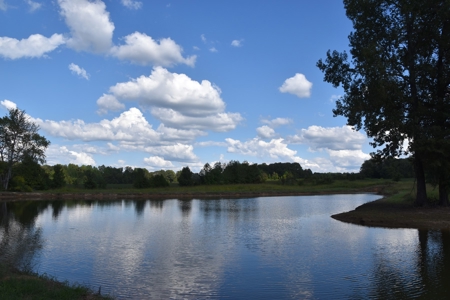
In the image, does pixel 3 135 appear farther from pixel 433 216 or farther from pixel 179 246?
pixel 433 216

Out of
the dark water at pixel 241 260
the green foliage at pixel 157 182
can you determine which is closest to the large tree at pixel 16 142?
the green foliage at pixel 157 182

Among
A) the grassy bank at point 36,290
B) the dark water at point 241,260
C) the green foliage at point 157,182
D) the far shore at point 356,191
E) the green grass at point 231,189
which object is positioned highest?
the green foliage at point 157,182

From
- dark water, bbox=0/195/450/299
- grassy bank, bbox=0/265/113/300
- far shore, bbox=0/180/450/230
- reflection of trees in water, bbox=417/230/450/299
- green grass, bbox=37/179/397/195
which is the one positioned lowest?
dark water, bbox=0/195/450/299

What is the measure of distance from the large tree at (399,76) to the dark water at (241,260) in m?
7.21

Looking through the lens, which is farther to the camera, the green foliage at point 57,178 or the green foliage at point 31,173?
the green foliage at point 57,178

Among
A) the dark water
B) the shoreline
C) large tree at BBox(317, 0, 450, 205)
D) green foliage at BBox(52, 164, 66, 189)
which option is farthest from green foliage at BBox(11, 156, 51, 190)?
large tree at BBox(317, 0, 450, 205)

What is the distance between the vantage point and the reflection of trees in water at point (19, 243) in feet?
44.0

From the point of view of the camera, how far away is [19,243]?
17.3m

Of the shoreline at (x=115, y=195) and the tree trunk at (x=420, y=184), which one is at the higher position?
the tree trunk at (x=420, y=184)

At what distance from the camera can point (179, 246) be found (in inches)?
669

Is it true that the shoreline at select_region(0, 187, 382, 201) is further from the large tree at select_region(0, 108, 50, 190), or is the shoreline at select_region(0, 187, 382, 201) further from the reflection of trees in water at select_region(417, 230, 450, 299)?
the reflection of trees in water at select_region(417, 230, 450, 299)

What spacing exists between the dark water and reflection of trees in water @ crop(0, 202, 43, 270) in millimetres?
42

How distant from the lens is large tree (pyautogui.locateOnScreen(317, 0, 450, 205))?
24.0 meters

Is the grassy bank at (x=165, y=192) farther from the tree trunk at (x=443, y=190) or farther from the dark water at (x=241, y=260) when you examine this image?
the tree trunk at (x=443, y=190)
